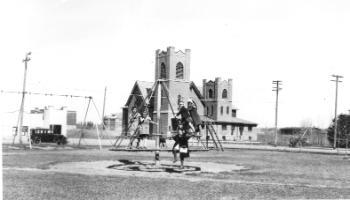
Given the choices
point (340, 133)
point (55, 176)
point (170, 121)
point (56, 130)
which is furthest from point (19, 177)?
point (170, 121)

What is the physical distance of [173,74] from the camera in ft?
227

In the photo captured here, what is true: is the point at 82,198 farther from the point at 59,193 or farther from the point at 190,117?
the point at 190,117

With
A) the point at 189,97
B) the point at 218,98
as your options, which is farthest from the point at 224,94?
the point at 189,97

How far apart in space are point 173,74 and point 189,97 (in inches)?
181

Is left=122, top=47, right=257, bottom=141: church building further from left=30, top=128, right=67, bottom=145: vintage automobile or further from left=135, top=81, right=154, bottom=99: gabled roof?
left=30, top=128, right=67, bottom=145: vintage automobile

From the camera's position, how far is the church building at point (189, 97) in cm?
6919

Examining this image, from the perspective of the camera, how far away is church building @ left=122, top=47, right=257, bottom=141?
69.2m

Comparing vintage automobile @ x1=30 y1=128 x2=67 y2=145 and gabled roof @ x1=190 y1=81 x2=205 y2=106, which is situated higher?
gabled roof @ x1=190 y1=81 x2=205 y2=106

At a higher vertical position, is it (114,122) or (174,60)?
(174,60)

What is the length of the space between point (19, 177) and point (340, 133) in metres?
47.5

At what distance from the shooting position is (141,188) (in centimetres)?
1082

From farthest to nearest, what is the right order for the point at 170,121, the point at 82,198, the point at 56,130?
the point at 170,121 → the point at 56,130 → the point at 82,198

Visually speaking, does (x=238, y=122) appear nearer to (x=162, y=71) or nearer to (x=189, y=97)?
(x=189, y=97)

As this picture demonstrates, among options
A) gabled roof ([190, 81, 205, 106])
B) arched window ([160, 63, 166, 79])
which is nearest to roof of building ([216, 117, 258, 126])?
gabled roof ([190, 81, 205, 106])
